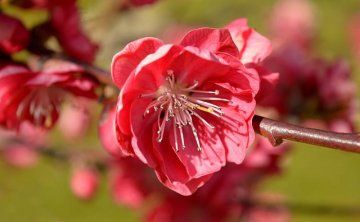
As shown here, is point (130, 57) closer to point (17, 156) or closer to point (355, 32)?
point (17, 156)

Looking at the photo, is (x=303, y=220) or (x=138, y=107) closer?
(x=138, y=107)

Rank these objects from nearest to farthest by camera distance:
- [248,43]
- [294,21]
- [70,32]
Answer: [248,43] → [70,32] → [294,21]

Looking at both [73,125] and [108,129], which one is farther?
[73,125]

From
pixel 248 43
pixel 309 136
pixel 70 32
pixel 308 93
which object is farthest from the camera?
pixel 308 93

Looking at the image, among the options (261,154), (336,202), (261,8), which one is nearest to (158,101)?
(261,154)

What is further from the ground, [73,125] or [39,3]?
[39,3]

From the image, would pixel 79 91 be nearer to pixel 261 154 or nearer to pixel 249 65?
pixel 249 65

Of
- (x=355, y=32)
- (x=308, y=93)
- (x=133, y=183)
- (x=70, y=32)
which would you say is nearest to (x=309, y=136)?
(x=70, y=32)

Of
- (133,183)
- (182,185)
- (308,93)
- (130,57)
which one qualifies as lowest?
(133,183)
